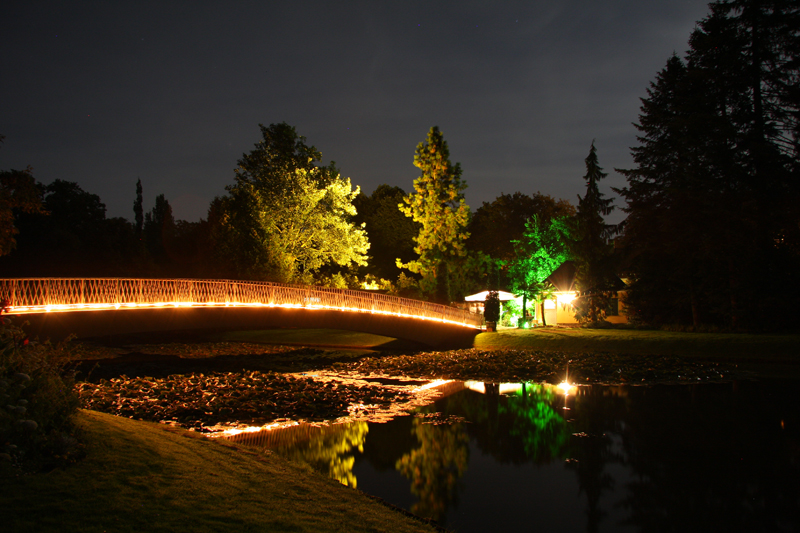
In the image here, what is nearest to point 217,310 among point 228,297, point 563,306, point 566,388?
point 228,297

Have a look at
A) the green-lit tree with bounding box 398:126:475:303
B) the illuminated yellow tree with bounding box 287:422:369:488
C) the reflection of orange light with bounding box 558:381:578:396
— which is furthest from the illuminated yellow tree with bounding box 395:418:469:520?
the green-lit tree with bounding box 398:126:475:303

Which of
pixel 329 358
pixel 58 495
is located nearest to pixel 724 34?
pixel 329 358

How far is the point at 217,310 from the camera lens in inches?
998

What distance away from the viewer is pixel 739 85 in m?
32.3

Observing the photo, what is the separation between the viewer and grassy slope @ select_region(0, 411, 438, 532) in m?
5.26

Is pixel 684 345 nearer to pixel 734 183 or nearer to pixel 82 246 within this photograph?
pixel 734 183

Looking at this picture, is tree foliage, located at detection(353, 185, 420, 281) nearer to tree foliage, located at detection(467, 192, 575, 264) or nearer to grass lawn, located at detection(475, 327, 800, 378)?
tree foliage, located at detection(467, 192, 575, 264)

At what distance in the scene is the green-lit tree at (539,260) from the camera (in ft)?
126

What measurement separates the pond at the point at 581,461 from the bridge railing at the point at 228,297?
14.5 meters

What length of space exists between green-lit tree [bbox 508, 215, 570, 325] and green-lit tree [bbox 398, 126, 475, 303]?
19.0 ft

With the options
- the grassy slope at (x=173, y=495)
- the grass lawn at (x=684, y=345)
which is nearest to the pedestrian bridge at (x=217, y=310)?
the grass lawn at (x=684, y=345)

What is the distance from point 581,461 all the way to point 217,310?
19078mm

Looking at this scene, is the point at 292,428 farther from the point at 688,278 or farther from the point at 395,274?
the point at 395,274

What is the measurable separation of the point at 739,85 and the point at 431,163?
21712mm
